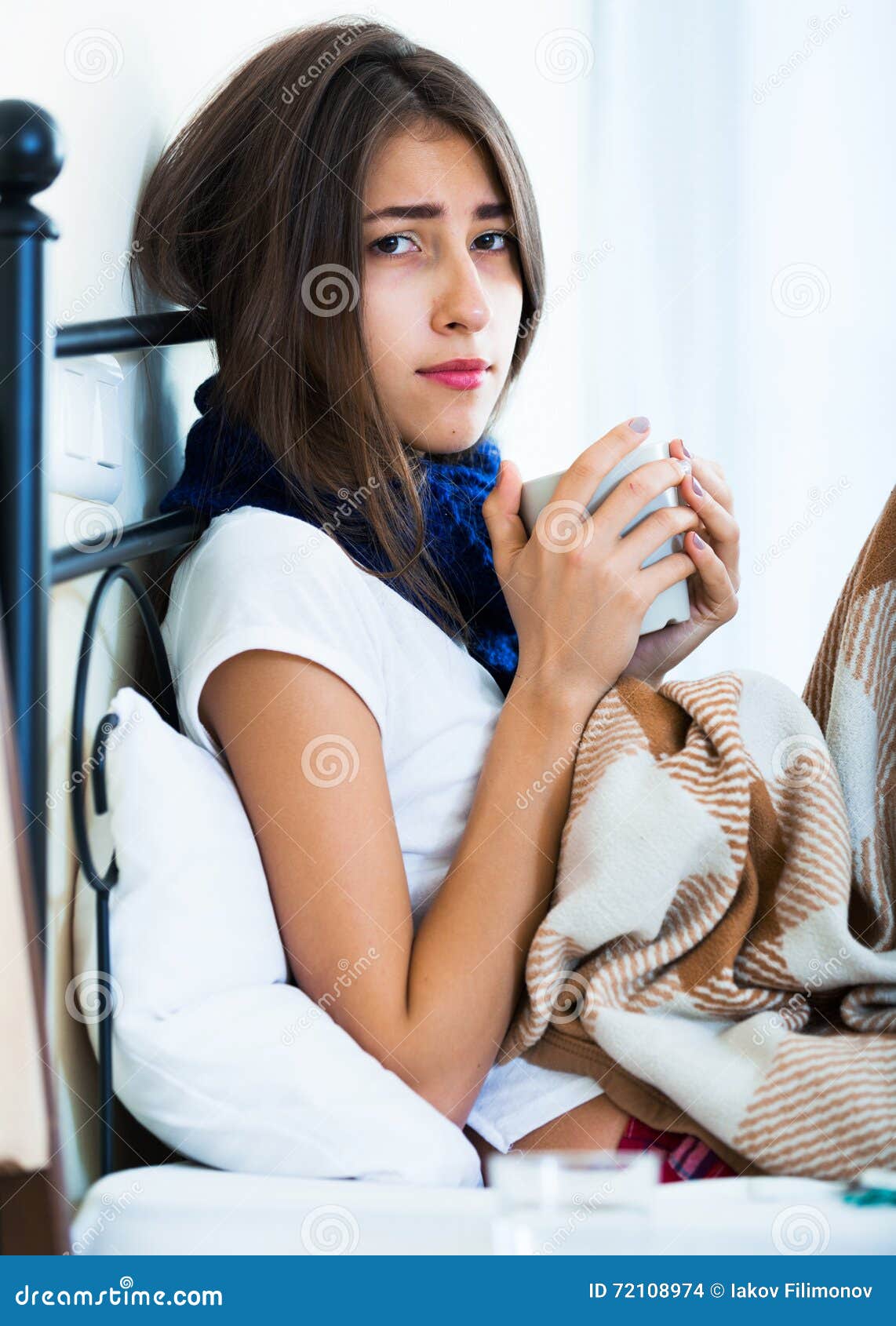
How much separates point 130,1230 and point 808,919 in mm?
451

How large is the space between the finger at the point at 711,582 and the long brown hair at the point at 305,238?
0.20 meters

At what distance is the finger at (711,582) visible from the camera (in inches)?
36.9

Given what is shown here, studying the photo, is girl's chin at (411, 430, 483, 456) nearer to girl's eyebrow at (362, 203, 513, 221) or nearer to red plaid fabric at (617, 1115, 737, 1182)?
girl's eyebrow at (362, 203, 513, 221)

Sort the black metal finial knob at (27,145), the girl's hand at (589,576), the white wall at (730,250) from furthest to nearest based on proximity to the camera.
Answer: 1. the white wall at (730,250)
2. the girl's hand at (589,576)
3. the black metal finial knob at (27,145)

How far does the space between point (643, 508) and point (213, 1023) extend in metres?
0.49

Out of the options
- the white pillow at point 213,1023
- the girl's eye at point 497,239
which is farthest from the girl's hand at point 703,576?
the white pillow at point 213,1023

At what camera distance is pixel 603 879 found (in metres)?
0.74

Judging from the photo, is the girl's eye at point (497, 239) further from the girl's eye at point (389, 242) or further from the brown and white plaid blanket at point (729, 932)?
the brown and white plaid blanket at point (729, 932)

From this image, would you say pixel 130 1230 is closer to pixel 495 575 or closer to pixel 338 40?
pixel 495 575

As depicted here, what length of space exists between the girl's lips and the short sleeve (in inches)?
7.6

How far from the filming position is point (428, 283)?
37.4 inches

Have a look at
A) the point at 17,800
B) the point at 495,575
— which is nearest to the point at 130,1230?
the point at 17,800

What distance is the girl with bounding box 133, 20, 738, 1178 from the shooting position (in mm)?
769

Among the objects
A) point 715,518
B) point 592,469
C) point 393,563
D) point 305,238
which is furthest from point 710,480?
point 305,238
